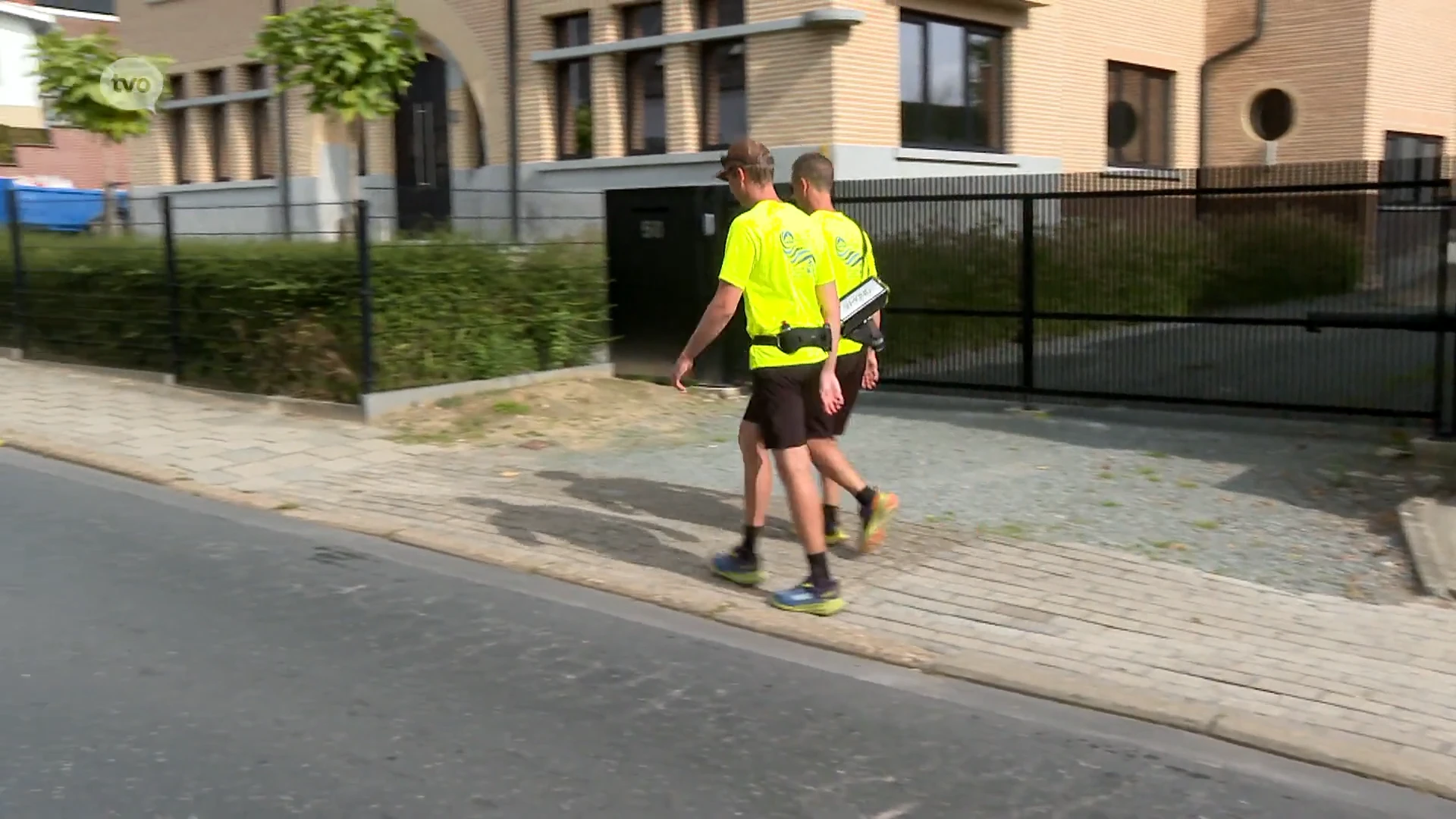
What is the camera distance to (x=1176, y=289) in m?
9.84

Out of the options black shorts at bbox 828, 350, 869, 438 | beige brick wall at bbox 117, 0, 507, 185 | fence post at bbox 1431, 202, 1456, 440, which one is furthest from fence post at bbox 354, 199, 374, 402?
fence post at bbox 1431, 202, 1456, 440

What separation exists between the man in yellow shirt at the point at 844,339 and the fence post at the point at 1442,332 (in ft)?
13.3

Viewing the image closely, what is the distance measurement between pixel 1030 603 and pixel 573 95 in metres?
12.3

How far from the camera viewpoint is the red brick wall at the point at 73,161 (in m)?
36.9

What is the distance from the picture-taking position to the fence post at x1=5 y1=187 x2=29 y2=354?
13711 mm

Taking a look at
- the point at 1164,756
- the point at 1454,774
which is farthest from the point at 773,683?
the point at 1454,774

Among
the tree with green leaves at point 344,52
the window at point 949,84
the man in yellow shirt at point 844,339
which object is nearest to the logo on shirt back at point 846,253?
the man in yellow shirt at point 844,339

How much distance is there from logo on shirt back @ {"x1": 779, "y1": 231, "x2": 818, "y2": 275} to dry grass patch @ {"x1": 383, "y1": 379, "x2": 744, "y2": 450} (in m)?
4.17

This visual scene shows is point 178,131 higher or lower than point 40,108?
lower

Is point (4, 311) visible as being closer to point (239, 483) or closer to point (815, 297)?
point (239, 483)

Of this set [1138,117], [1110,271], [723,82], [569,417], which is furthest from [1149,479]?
[1138,117]

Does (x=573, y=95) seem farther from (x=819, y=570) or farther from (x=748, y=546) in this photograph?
(x=819, y=570)

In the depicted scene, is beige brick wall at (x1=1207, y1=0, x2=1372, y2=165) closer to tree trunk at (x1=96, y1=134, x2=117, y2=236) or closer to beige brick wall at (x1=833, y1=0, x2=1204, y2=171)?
beige brick wall at (x1=833, y1=0, x2=1204, y2=171)

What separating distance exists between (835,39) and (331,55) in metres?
5.18
